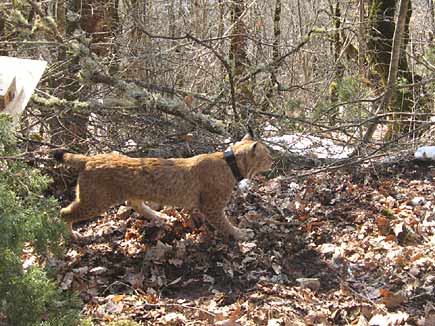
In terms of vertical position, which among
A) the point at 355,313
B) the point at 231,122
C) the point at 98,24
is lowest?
the point at 355,313

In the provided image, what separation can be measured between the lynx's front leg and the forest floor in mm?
109

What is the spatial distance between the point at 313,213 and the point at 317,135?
5.43ft

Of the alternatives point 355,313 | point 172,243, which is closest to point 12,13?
point 172,243

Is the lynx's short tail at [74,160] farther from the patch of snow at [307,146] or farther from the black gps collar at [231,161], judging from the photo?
the patch of snow at [307,146]

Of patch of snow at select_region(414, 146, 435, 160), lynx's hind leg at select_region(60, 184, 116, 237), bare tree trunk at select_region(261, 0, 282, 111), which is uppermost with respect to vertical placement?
bare tree trunk at select_region(261, 0, 282, 111)

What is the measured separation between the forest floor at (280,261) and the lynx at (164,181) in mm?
299

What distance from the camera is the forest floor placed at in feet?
14.2

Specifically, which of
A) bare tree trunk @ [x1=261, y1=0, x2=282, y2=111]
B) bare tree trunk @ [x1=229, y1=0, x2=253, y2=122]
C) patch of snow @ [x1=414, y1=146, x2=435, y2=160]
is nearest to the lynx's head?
bare tree trunk @ [x1=229, y1=0, x2=253, y2=122]

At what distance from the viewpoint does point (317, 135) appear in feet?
24.1

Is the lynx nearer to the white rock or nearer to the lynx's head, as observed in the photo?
the lynx's head

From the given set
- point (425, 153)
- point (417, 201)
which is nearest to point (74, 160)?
point (417, 201)

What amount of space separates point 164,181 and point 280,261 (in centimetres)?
132

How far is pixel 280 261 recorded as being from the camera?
516 centimetres

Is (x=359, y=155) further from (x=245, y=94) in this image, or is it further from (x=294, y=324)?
(x=294, y=324)
